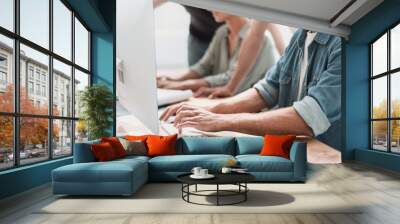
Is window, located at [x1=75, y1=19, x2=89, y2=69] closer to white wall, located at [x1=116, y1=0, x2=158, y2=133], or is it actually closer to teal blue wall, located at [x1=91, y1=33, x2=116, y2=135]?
teal blue wall, located at [x1=91, y1=33, x2=116, y2=135]

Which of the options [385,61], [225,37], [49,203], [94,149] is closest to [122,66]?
[225,37]

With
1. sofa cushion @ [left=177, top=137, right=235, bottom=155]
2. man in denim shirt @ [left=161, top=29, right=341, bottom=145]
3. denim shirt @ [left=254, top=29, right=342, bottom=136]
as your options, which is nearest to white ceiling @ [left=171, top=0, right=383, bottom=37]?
denim shirt @ [left=254, top=29, right=342, bottom=136]

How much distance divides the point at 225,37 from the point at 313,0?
9.17 ft

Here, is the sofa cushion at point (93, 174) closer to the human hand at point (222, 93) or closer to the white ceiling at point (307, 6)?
the white ceiling at point (307, 6)

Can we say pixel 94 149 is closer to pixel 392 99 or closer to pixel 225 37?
pixel 225 37

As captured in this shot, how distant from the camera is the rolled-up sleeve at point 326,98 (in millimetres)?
9422

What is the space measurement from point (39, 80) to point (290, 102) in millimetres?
6013

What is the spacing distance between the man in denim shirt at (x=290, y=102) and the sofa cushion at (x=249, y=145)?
101 inches

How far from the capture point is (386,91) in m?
8.46

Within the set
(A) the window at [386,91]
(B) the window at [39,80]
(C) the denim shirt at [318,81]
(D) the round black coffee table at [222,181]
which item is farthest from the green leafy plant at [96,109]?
(A) the window at [386,91]

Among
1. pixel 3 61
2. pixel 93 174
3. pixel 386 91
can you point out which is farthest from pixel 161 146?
pixel 386 91

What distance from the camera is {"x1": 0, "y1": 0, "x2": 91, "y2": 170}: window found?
5.10 meters

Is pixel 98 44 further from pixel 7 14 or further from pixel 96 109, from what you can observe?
pixel 7 14

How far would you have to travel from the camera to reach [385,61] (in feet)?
28.0
